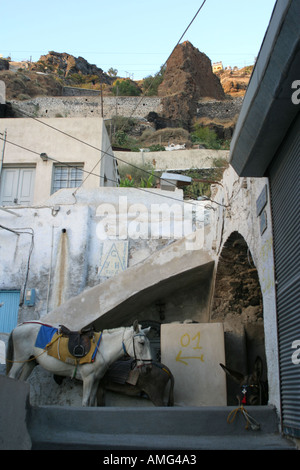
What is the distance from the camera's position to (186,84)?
50.6 metres

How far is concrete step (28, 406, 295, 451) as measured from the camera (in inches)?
196

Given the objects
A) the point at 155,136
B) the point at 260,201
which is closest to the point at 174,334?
the point at 260,201

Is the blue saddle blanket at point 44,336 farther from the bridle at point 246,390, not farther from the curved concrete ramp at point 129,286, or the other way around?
the bridle at point 246,390

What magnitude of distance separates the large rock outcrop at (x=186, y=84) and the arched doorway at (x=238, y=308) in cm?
3862

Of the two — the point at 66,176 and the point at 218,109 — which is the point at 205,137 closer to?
the point at 218,109

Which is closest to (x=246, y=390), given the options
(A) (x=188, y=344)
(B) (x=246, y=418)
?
(B) (x=246, y=418)

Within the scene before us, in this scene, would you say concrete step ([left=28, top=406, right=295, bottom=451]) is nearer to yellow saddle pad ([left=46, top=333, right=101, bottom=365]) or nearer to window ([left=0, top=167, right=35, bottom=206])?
yellow saddle pad ([left=46, top=333, right=101, bottom=365])

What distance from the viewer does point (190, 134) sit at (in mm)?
42812

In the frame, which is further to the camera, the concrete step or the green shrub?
the green shrub

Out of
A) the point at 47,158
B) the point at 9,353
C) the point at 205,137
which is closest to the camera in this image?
the point at 9,353

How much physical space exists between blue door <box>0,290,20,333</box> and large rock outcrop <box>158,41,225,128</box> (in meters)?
36.2

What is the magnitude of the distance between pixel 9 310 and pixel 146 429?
7.72 metres

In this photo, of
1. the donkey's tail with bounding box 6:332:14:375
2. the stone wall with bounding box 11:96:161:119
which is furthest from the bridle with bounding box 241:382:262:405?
the stone wall with bounding box 11:96:161:119

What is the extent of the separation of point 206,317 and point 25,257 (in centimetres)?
547
